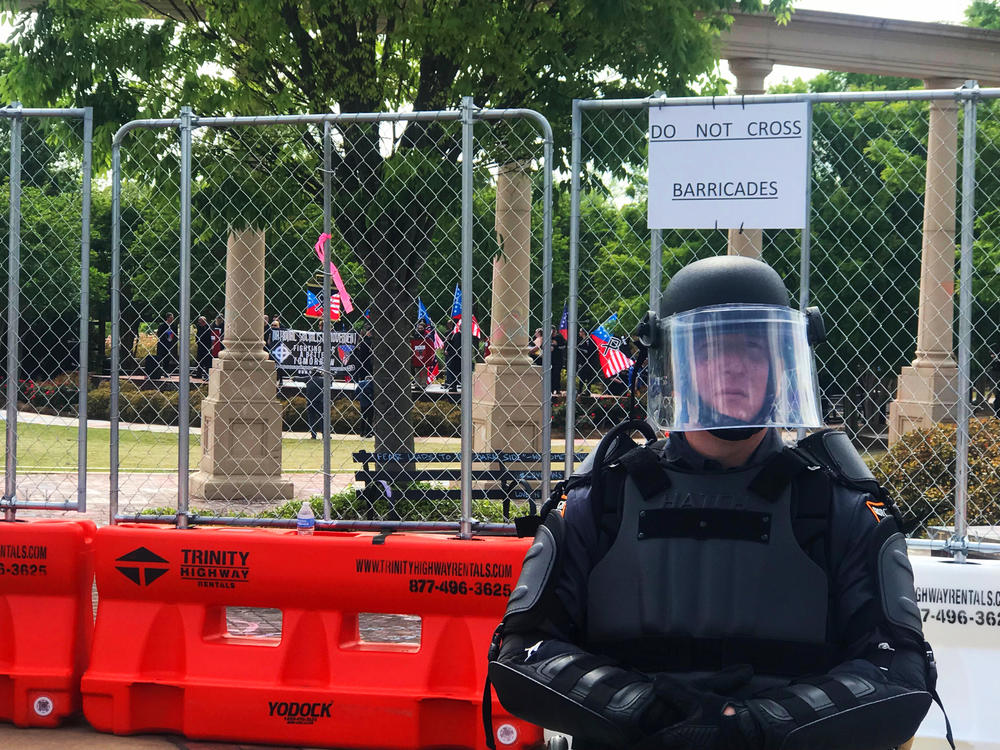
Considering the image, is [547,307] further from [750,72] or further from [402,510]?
[750,72]

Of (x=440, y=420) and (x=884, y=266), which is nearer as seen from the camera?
(x=884, y=266)

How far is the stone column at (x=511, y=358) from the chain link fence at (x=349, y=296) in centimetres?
3

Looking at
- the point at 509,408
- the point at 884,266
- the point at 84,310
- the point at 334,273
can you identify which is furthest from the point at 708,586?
the point at 884,266

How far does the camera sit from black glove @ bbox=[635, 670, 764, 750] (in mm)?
2143

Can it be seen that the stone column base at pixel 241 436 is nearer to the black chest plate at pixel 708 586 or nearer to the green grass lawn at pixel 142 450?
the green grass lawn at pixel 142 450

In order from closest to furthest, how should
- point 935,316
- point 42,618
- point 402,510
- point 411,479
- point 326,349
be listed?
point 42,618, point 326,349, point 411,479, point 402,510, point 935,316

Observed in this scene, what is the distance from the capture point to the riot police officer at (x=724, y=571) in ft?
7.48

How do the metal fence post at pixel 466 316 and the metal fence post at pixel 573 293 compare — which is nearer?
the metal fence post at pixel 573 293

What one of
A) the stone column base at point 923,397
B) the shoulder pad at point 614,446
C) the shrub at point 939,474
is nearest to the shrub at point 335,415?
the stone column base at point 923,397

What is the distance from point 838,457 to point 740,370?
31 cm

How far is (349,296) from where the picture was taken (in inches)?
391

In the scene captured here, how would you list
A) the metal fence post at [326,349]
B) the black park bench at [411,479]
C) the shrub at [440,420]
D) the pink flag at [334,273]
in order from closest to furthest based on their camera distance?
the metal fence post at [326,349] → the pink flag at [334,273] → the black park bench at [411,479] → the shrub at [440,420]

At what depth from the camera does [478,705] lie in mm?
5160

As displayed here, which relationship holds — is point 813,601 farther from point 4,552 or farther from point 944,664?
point 4,552
